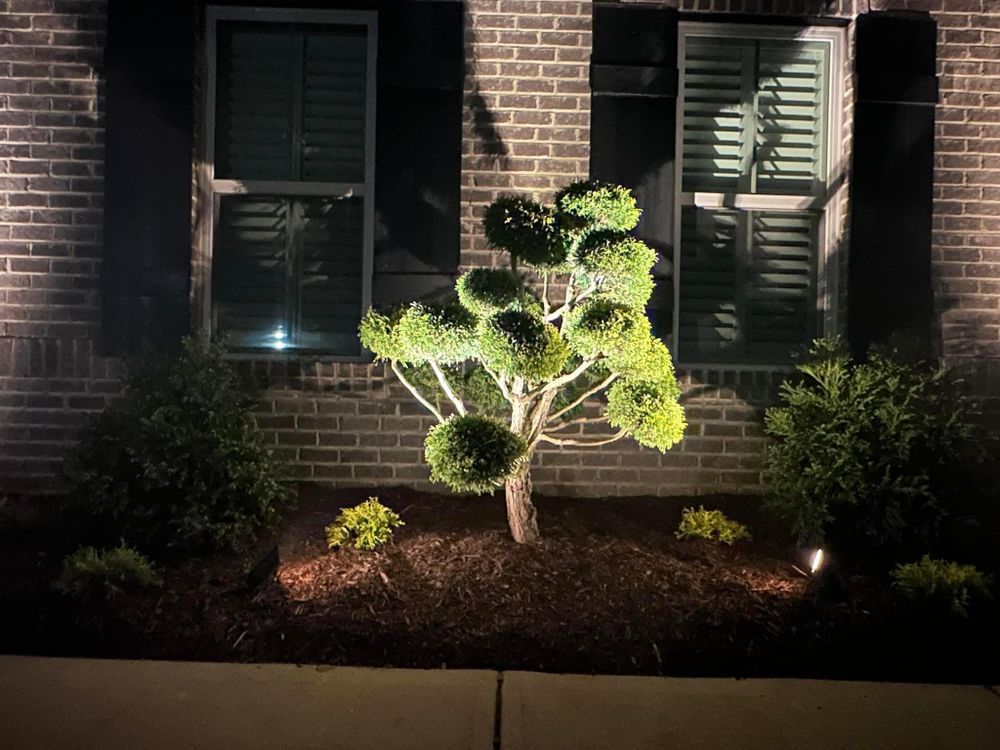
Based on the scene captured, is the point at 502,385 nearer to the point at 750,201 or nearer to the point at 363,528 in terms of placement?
the point at 363,528

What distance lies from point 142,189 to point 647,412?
140 inches

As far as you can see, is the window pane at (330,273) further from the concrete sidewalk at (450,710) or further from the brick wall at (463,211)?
the concrete sidewalk at (450,710)

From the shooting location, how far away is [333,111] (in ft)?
20.6

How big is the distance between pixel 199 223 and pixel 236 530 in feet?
7.26

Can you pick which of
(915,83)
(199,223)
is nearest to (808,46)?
(915,83)

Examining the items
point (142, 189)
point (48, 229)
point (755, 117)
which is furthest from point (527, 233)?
point (48, 229)

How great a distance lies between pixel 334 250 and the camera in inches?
248

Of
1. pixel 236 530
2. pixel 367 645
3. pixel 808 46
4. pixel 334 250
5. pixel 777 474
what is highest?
pixel 808 46

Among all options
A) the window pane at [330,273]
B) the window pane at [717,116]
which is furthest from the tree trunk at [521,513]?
the window pane at [717,116]

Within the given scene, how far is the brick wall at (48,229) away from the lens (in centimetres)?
607

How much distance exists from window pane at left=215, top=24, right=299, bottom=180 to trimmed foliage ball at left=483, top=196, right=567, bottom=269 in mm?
2128

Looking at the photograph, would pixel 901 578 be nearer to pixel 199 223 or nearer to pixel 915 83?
pixel 915 83

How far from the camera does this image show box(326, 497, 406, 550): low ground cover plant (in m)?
5.19

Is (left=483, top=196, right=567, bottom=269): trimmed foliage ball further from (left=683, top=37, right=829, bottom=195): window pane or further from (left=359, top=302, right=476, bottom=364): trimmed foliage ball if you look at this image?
(left=683, top=37, right=829, bottom=195): window pane
